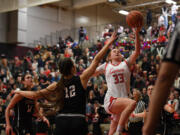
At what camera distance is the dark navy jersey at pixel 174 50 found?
4.84 ft

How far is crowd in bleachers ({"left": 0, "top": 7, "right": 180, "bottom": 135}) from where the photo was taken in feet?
35.5

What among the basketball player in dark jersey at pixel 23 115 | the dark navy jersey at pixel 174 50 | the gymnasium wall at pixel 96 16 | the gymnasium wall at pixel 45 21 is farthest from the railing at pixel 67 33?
the dark navy jersey at pixel 174 50

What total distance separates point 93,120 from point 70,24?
20220 mm

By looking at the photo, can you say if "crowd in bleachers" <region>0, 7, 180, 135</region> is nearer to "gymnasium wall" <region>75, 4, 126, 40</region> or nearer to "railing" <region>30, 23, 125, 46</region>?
"railing" <region>30, 23, 125, 46</region>

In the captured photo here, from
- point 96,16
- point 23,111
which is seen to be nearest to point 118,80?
point 23,111

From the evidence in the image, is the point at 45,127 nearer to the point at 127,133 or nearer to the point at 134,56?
the point at 127,133

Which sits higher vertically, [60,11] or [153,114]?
[60,11]

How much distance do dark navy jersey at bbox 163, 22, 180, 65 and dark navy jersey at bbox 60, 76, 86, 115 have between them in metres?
1.92

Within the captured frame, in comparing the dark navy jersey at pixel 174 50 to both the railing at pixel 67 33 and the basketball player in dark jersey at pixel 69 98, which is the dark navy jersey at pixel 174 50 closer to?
the basketball player in dark jersey at pixel 69 98

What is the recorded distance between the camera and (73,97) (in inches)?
131

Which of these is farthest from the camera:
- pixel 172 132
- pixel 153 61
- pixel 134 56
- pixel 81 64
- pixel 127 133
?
pixel 81 64

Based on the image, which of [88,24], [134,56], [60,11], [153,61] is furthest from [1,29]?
[134,56]

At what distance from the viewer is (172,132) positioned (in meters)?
8.10

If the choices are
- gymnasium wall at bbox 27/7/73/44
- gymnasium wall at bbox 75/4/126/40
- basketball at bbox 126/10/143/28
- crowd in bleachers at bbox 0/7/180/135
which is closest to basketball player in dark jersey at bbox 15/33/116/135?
basketball at bbox 126/10/143/28
